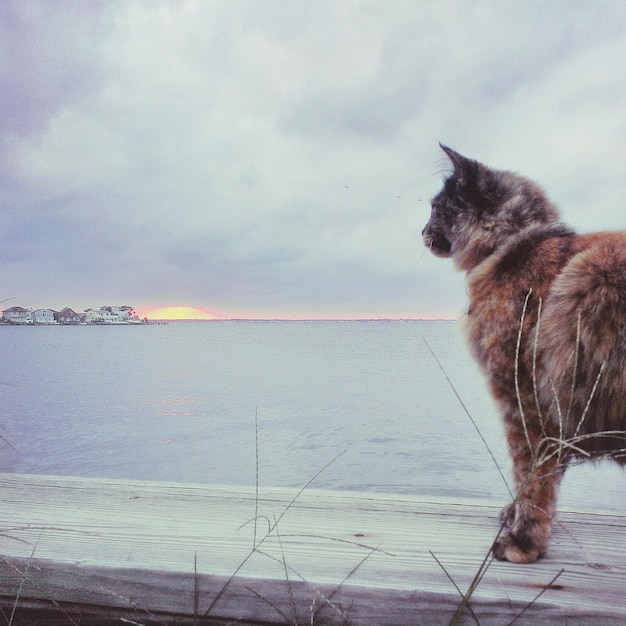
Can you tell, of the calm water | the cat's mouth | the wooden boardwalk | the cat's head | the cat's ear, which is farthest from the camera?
the calm water

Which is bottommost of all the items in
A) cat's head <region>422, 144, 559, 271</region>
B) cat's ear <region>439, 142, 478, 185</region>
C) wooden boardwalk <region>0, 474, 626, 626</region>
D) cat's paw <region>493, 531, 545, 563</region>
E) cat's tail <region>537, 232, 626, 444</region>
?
wooden boardwalk <region>0, 474, 626, 626</region>

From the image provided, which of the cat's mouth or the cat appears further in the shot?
the cat's mouth

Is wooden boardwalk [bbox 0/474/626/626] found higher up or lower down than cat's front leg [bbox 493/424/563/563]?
lower down

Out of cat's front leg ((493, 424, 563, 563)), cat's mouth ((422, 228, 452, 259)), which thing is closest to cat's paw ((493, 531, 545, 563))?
cat's front leg ((493, 424, 563, 563))

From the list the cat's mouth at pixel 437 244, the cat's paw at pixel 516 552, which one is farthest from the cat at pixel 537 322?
the cat's mouth at pixel 437 244

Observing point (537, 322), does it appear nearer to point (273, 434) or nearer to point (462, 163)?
point (462, 163)

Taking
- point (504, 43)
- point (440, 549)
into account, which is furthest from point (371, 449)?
point (440, 549)

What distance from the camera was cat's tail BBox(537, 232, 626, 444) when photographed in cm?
114

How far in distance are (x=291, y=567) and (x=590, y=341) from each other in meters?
0.87

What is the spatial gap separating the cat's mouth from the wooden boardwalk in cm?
109

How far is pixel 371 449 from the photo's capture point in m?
6.90

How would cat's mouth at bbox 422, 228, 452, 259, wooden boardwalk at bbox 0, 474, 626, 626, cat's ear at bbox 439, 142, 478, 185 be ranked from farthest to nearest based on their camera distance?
cat's mouth at bbox 422, 228, 452, 259 → cat's ear at bbox 439, 142, 478, 185 → wooden boardwalk at bbox 0, 474, 626, 626

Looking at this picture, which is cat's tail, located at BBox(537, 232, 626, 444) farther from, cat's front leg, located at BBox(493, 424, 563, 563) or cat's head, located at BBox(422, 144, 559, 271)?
cat's head, located at BBox(422, 144, 559, 271)

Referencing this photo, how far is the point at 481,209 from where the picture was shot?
1774mm
